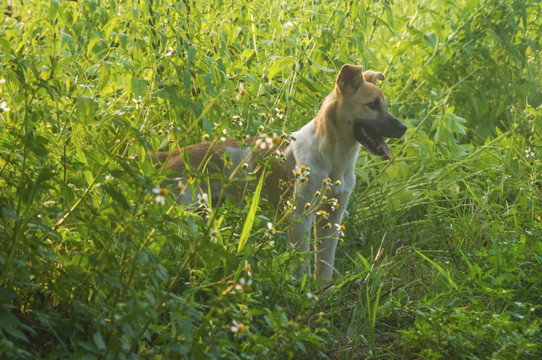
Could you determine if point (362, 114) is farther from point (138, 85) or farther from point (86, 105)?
point (86, 105)

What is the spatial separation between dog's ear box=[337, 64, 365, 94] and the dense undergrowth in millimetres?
177

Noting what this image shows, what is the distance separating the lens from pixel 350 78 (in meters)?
4.23

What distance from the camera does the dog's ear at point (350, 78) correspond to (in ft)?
13.7

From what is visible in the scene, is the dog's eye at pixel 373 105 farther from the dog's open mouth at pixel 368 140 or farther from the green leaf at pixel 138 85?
the green leaf at pixel 138 85

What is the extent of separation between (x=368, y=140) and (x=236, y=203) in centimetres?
91

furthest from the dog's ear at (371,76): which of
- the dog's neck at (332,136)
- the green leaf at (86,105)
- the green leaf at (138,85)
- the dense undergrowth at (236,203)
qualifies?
the green leaf at (86,105)

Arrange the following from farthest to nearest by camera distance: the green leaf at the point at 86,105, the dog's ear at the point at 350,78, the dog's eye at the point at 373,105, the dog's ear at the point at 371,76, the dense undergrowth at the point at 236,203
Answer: the dog's ear at the point at 371,76, the dog's eye at the point at 373,105, the dog's ear at the point at 350,78, the green leaf at the point at 86,105, the dense undergrowth at the point at 236,203

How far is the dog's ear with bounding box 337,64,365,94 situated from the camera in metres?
4.17

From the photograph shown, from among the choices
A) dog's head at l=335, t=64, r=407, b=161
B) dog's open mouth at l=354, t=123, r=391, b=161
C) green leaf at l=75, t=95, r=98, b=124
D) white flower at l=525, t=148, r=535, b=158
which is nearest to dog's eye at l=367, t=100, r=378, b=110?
dog's head at l=335, t=64, r=407, b=161

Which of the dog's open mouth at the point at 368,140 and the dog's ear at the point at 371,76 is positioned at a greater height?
the dog's ear at the point at 371,76

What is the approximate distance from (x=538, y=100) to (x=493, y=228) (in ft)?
8.72

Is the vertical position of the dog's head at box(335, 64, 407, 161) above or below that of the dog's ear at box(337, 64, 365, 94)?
below

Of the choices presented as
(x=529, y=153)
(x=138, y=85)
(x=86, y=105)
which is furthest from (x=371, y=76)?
(x=86, y=105)

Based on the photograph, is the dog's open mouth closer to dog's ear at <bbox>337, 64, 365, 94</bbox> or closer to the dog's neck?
the dog's neck
